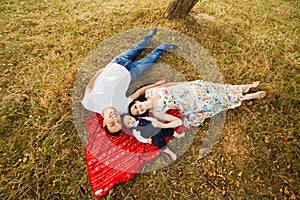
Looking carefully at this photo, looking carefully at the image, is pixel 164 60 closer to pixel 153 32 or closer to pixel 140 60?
pixel 140 60

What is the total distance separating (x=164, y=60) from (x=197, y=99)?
1123mm

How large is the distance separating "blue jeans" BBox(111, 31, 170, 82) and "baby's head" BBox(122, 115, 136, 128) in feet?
2.94

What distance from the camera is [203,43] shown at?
3938mm

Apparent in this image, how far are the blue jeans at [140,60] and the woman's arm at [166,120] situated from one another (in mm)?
855

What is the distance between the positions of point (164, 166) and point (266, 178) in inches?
52.8

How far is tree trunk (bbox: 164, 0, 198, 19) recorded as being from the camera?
4014 millimetres

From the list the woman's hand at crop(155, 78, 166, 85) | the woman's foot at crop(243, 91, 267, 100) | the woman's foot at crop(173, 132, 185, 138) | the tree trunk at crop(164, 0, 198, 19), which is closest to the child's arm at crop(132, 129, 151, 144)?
the woman's foot at crop(173, 132, 185, 138)

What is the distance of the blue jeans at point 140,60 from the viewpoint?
3260 mm

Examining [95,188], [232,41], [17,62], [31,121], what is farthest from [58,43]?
[232,41]

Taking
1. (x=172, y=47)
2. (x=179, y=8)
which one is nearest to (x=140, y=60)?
(x=172, y=47)

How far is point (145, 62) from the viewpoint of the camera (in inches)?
133

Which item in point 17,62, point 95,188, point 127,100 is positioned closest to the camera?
point 95,188

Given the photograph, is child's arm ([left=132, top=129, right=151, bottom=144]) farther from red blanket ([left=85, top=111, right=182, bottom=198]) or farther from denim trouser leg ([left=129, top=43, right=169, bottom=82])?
denim trouser leg ([left=129, top=43, right=169, bottom=82])

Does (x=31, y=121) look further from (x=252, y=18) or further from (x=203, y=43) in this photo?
(x=252, y=18)
